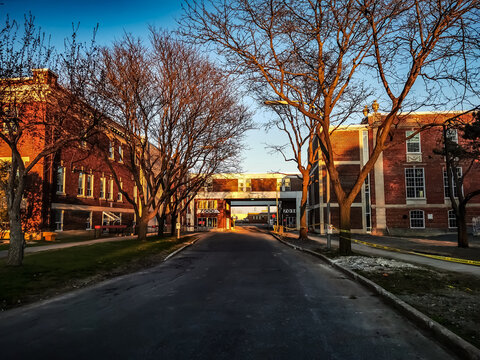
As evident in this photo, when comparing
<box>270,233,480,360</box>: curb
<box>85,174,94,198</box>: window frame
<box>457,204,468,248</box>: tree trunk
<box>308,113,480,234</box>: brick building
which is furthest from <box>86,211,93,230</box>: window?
<box>270,233,480,360</box>: curb

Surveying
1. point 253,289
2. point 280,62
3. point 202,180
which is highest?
point 280,62

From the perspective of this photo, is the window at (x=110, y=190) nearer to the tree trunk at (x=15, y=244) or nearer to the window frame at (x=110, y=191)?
the window frame at (x=110, y=191)

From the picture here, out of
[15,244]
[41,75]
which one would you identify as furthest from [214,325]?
[41,75]

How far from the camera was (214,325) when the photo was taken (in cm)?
534

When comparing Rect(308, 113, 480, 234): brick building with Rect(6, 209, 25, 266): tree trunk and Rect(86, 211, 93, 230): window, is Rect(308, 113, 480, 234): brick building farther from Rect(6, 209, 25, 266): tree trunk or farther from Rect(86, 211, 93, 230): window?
Rect(6, 209, 25, 266): tree trunk

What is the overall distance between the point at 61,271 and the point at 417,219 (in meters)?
35.2

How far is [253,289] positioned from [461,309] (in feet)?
13.5

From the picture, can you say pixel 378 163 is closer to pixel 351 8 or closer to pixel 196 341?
pixel 351 8

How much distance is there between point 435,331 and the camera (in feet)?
16.6

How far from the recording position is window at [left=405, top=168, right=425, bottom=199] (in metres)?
36.8

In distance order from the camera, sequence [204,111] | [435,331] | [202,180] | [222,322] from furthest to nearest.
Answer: [202,180], [204,111], [222,322], [435,331]

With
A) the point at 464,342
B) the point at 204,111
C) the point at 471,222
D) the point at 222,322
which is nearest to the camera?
the point at 464,342

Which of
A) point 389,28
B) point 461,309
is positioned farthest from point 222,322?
point 389,28

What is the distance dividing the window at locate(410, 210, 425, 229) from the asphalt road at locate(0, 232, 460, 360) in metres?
31.4
